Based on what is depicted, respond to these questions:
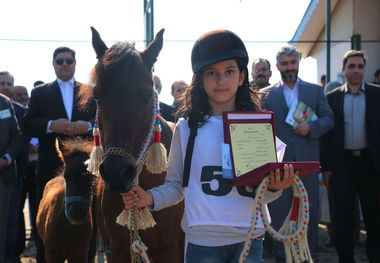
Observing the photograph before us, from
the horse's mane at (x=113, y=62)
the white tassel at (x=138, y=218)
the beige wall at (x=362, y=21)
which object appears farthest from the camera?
the beige wall at (x=362, y=21)

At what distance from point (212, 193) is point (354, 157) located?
11.8 ft

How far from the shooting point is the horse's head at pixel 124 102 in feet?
7.53

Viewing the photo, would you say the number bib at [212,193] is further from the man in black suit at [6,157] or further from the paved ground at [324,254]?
the paved ground at [324,254]

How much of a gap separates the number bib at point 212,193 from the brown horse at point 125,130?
345 millimetres

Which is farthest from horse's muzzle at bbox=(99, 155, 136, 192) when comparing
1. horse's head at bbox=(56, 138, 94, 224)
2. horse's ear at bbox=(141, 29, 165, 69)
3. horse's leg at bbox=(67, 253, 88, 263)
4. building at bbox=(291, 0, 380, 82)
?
building at bbox=(291, 0, 380, 82)

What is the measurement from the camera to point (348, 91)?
18.0ft

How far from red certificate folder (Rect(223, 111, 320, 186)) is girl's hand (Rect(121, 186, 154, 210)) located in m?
0.46

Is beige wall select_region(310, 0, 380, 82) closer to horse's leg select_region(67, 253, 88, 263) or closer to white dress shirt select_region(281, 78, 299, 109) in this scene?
white dress shirt select_region(281, 78, 299, 109)

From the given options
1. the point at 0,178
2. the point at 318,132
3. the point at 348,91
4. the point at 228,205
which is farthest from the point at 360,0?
the point at 228,205

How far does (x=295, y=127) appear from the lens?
4.63 metres

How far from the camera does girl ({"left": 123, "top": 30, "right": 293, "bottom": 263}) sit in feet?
7.33

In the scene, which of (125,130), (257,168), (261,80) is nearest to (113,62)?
(125,130)

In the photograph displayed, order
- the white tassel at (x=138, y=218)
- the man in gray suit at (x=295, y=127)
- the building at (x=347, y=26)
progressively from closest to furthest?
the white tassel at (x=138, y=218), the man in gray suit at (x=295, y=127), the building at (x=347, y=26)

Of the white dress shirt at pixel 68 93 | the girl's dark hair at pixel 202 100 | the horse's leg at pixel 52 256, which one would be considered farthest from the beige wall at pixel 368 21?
the girl's dark hair at pixel 202 100
